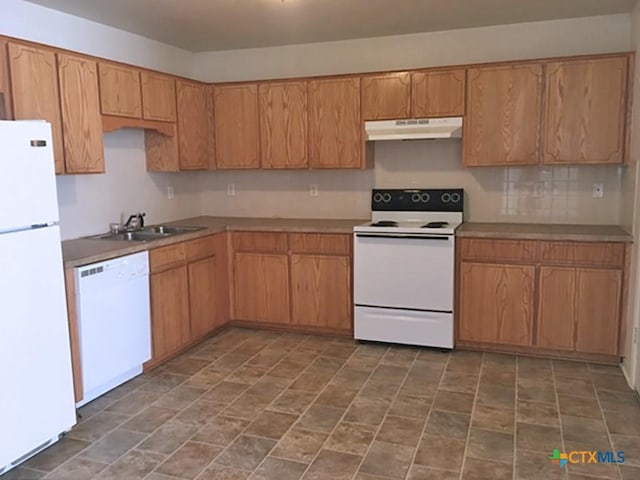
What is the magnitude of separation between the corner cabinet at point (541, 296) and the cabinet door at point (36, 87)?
2857 mm

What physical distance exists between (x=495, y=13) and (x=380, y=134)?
1.20 meters

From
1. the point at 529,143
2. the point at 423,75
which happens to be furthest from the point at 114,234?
Answer: the point at 529,143

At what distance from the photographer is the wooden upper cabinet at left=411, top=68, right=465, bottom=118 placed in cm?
400

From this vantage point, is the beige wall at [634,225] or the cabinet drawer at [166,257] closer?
the beige wall at [634,225]

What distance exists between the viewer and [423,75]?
13.3ft

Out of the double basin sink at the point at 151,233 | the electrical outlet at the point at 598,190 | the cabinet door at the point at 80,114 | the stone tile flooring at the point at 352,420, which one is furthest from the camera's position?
the electrical outlet at the point at 598,190

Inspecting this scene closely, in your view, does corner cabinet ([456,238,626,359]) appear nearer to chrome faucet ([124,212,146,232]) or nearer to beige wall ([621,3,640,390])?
beige wall ([621,3,640,390])

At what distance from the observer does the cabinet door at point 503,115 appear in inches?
151

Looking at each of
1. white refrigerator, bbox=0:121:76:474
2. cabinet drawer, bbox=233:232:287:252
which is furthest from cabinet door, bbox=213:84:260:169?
white refrigerator, bbox=0:121:76:474

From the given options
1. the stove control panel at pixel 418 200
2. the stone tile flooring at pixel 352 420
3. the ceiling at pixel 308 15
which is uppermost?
the ceiling at pixel 308 15

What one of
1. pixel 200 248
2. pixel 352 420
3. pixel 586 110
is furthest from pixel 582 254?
pixel 200 248

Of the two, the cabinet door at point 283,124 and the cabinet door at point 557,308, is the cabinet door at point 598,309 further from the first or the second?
the cabinet door at point 283,124

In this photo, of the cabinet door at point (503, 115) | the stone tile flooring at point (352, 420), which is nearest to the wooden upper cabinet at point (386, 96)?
the cabinet door at point (503, 115)

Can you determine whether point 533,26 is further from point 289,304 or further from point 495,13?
point 289,304
